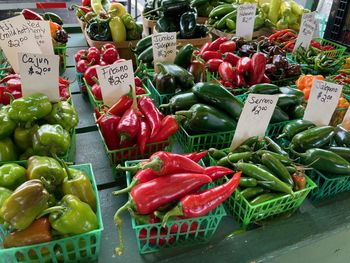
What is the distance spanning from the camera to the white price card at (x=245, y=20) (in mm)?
2162

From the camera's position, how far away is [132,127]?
47.1 inches

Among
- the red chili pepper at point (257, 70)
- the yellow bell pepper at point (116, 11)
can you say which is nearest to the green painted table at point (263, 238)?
the red chili pepper at point (257, 70)

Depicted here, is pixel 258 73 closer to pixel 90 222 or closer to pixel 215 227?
pixel 215 227

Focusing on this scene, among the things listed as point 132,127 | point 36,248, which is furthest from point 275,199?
point 36,248

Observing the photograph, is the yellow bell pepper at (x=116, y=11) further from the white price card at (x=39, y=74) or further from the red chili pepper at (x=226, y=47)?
the white price card at (x=39, y=74)

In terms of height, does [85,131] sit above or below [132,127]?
Result: below

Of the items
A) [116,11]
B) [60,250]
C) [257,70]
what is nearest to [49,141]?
[60,250]

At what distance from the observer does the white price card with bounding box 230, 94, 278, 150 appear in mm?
1184

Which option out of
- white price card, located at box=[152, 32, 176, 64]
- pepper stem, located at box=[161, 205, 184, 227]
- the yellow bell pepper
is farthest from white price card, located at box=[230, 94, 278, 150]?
the yellow bell pepper

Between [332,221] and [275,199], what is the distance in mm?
282

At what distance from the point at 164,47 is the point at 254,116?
71 cm

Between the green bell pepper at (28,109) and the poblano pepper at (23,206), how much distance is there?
36 centimetres

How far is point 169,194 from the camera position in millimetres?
953

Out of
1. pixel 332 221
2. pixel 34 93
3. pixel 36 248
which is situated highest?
pixel 34 93
